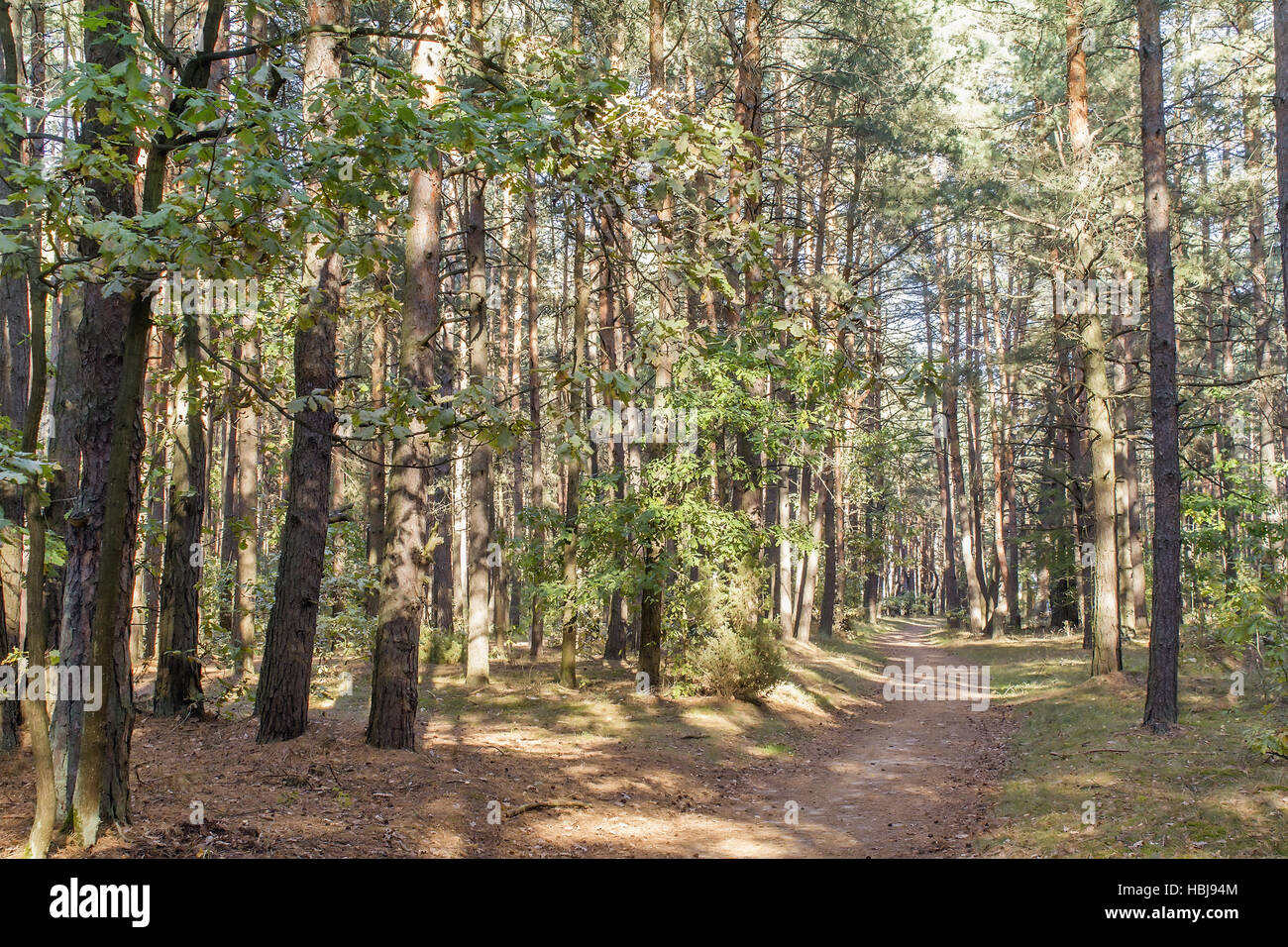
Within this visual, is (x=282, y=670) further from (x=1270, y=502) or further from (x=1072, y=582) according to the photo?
(x=1072, y=582)

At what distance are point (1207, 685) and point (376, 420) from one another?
16094 millimetres

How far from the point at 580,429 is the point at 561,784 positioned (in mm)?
5660

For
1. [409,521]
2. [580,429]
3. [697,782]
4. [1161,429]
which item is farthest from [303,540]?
[1161,429]

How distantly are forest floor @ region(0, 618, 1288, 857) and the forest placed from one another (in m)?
0.08

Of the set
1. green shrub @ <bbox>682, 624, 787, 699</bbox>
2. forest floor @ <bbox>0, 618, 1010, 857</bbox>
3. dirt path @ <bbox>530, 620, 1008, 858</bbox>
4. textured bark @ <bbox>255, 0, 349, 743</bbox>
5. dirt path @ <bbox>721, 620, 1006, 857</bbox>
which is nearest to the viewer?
forest floor @ <bbox>0, 618, 1010, 857</bbox>

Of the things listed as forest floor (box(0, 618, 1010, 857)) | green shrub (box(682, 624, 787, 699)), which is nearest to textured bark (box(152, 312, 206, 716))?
forest floor (box(0, 618, 1010, 857))

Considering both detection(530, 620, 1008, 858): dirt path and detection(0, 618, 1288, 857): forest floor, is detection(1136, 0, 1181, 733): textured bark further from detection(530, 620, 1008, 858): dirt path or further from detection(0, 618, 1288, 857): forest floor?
detection(530, 620, 1008, 858): dirt path

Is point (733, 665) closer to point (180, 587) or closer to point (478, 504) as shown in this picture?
point (478, 504)

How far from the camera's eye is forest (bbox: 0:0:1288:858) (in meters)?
5.03

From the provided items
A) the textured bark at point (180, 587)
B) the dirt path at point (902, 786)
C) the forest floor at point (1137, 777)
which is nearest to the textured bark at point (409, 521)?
the textured bark at point (180, 587)

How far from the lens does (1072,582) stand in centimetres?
3148

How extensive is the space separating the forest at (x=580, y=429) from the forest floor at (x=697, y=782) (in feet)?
0.26
